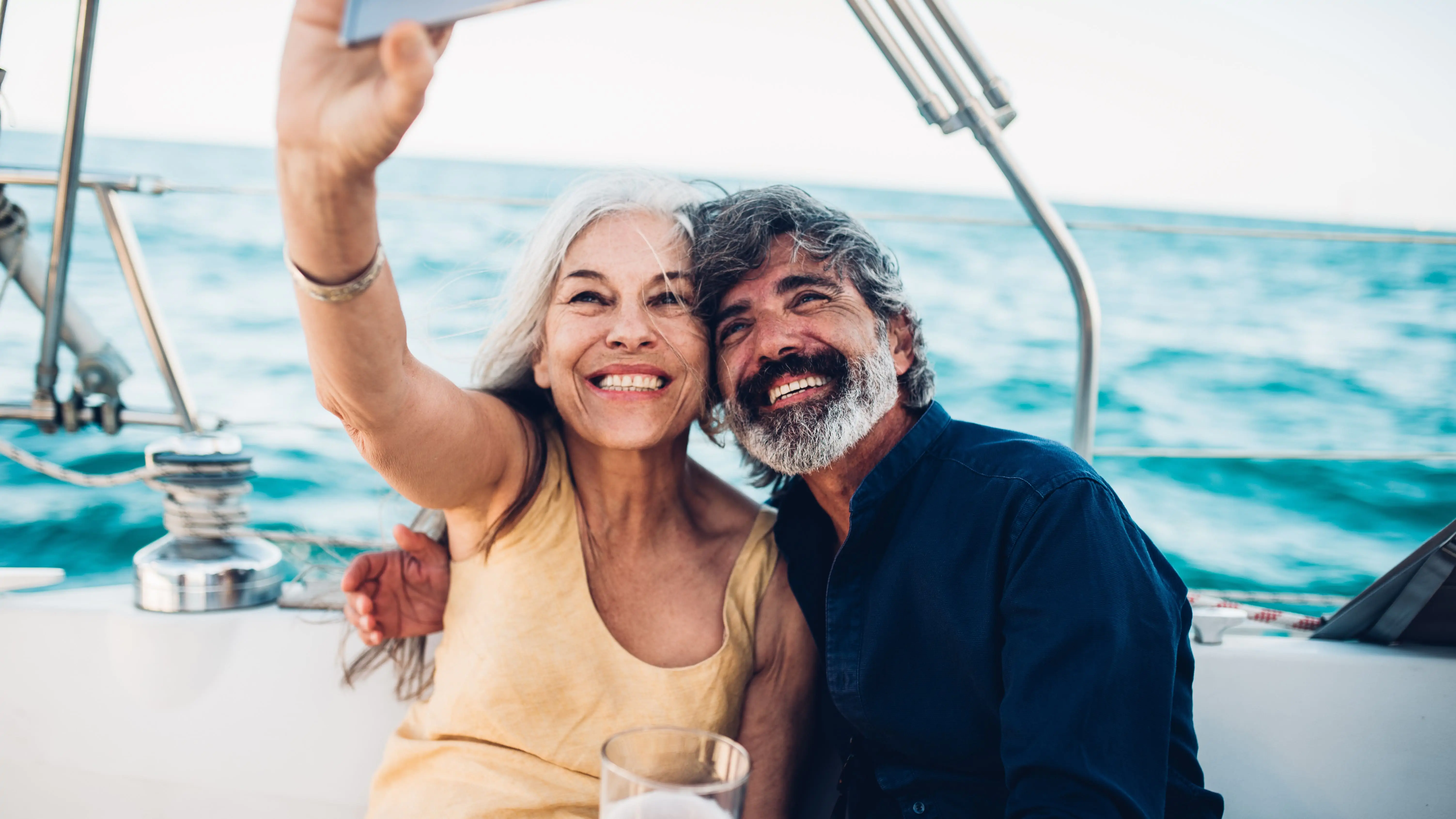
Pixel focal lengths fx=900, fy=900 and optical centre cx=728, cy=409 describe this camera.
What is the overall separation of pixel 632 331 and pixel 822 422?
350 mm

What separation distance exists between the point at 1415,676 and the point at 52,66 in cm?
275

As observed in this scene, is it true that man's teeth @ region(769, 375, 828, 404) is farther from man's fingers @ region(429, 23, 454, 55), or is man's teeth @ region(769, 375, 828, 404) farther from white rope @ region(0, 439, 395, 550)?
man's fingers @ region(429, 23, 454, 55)

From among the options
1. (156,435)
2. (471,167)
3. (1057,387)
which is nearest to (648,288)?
(156,435)

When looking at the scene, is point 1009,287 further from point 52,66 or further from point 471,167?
point 471,167

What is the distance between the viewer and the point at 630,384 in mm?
1519

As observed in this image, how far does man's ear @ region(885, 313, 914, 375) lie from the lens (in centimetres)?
168

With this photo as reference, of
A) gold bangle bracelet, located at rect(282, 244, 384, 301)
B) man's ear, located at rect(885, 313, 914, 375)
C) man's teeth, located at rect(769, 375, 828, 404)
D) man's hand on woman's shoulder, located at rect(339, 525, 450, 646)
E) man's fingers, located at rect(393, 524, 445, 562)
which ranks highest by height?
gold bangle bracelet, located at rect(282, 244, 384, 301)

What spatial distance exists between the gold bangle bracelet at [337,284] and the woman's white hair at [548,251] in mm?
673

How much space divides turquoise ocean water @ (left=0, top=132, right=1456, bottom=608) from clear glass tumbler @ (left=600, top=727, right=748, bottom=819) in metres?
0.90

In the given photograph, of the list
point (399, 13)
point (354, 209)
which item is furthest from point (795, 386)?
point (399, 13)

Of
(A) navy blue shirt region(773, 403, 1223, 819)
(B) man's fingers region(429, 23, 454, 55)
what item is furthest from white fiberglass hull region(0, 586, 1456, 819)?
(B) man's fingers region(429, 23, 454, 55)

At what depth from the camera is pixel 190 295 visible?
32.4ft

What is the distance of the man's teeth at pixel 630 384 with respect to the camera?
1516 millimetres

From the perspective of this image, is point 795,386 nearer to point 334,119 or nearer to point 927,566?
point 927,566
